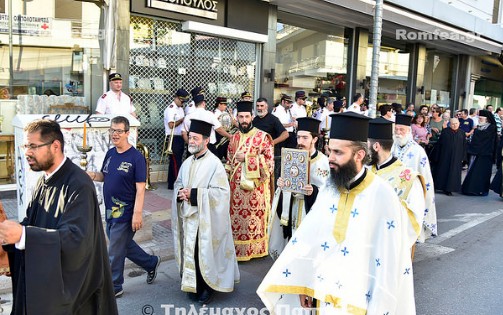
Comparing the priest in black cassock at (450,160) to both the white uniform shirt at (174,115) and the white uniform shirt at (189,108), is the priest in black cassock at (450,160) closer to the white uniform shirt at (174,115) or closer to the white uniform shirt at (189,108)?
the white uniform shirt at (189,108)

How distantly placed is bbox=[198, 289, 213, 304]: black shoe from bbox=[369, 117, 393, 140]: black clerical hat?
92.1 inches

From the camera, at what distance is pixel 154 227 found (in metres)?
7.10

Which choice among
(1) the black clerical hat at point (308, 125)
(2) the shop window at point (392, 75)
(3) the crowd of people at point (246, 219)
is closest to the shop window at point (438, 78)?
(2) the shop window at point (392, 75)

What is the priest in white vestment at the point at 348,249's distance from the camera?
2.87 m

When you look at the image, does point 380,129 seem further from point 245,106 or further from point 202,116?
point 202,116

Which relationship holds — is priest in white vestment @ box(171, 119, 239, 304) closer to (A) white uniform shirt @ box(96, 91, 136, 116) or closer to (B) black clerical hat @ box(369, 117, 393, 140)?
(B) black clerical hat @ box(369, 117, 393, 140)

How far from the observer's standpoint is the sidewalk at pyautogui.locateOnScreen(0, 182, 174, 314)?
4.92 meters

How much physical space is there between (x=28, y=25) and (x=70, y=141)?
12.9 ft

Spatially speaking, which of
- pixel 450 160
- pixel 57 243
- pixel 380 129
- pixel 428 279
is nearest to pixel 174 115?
pixel 380 129

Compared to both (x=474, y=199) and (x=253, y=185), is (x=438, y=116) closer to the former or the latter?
(x=474, y=199)

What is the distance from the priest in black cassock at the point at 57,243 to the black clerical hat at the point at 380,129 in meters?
2.80

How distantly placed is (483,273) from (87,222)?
5.15 metres

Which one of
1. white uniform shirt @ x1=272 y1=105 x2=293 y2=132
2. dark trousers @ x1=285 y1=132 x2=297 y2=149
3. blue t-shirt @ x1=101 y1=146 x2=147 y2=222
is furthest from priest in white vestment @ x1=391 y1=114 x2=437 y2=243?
white uniform shirt @ x1=272 y1=105 x2=293 y2=132

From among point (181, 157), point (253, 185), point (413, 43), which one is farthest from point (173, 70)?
point (413, 43)
